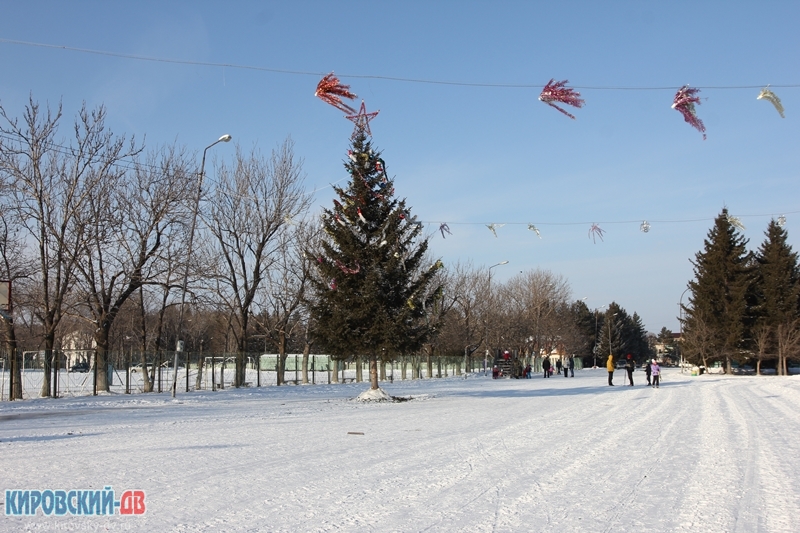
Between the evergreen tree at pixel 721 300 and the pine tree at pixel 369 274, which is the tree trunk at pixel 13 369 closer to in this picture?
the pine tree at pixel 369 274

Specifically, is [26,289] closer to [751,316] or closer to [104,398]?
[104,398]

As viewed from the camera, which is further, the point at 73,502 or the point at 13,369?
the point at 13,369

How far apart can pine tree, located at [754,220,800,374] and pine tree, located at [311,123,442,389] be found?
48643 millimetres

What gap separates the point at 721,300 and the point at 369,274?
51924mm

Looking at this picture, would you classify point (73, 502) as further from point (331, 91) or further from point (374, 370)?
point (374, 370)

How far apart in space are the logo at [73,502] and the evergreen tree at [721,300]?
207 ft

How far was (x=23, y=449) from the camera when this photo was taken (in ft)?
39.0

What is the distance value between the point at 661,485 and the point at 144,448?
855 cm

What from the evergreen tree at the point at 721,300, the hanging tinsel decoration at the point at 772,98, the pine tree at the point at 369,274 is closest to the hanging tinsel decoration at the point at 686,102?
the hanging tinsel decoration at the point at 772,98

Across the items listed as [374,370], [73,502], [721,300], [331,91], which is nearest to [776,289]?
[721,300]

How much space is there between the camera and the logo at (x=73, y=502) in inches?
285

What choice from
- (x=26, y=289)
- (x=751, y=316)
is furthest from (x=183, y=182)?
(x=751, y=316)

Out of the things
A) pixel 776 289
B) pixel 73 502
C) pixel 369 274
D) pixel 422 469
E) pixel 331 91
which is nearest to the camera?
pixel 73 502

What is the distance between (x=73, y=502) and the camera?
25.0 feet
